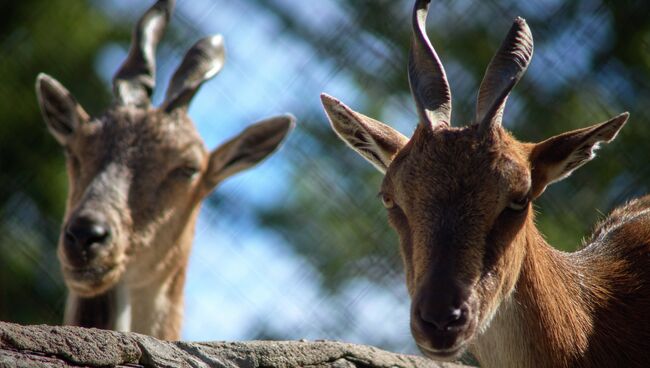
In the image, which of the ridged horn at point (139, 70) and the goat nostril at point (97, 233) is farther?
the ridged horn at point (139, 70)

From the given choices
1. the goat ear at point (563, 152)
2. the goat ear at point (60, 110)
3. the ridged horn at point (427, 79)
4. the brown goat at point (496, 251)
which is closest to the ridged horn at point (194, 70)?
the goat ear at point (60, 110)

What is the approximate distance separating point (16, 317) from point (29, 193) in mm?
1180

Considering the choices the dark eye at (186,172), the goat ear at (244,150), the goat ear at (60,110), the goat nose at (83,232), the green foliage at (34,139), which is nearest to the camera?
the goat nose at (83,232)

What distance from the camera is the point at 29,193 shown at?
436 inches

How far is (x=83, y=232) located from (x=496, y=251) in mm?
3020

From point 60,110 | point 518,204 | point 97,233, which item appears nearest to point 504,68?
point 518,204

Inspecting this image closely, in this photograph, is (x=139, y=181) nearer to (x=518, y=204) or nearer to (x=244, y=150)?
(x=244, y=150)

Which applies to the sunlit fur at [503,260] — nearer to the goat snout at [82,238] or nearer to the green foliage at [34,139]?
the goat snout at [82,238]

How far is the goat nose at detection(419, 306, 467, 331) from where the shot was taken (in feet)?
15.6

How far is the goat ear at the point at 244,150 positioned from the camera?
8.54 metres

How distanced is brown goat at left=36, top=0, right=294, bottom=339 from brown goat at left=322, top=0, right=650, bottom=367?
2.37m

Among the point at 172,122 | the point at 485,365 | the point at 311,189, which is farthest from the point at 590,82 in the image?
the point at 485,365

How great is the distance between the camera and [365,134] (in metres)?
5.82

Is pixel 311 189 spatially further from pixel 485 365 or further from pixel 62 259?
pixel 485 365
